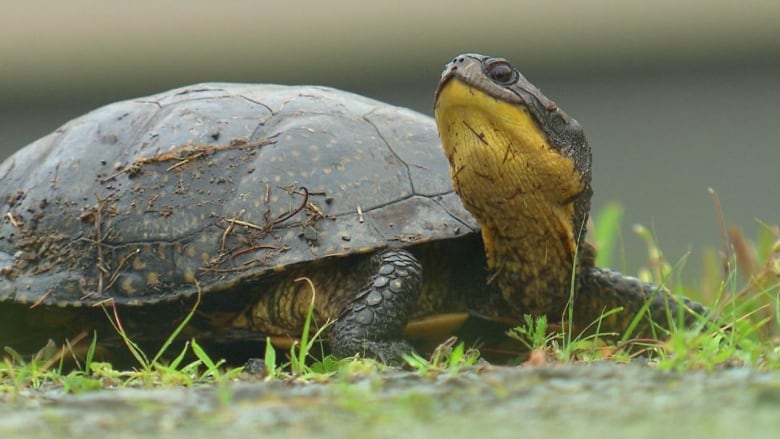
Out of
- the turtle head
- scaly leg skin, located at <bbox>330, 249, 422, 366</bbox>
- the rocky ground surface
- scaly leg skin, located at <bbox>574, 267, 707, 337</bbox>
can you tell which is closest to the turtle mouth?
the turtle head

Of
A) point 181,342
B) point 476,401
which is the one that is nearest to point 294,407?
point 476,401

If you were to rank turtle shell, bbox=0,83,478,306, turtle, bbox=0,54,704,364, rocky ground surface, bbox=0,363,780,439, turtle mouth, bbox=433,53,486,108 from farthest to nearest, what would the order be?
1. turtle shell, bbox=0,83,478,306
2. turtle, bbox=0,54,704,364
3. turtle mouth, bbox=433,53,486,108
4. rocky ground surface, bbox=0,363,780,439

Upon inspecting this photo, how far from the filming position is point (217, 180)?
3432mm

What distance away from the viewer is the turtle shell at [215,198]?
3277mm

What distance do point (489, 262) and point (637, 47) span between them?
20.1 ft

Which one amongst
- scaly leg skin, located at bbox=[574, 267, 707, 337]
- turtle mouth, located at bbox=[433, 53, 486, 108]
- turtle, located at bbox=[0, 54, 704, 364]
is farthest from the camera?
scaly leg skin, located at bbox=[574, 267, 707, 337]

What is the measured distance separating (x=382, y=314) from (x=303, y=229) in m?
0.41

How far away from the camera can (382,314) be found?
3.02 meters

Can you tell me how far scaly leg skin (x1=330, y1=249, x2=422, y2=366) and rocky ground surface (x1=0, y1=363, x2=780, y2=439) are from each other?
3.57 feet

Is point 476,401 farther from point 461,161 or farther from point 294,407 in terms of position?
point 461,161

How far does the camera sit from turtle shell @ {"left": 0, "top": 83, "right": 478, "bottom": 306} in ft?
10.8

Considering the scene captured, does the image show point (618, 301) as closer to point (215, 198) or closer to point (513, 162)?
point (513, 162)

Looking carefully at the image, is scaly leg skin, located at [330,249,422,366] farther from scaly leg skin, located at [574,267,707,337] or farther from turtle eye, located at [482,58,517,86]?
scaly leg skin, located at [574,267,707,337]

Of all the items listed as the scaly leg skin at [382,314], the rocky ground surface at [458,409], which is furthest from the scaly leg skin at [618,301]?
the rocky ground surface at [458,409]
